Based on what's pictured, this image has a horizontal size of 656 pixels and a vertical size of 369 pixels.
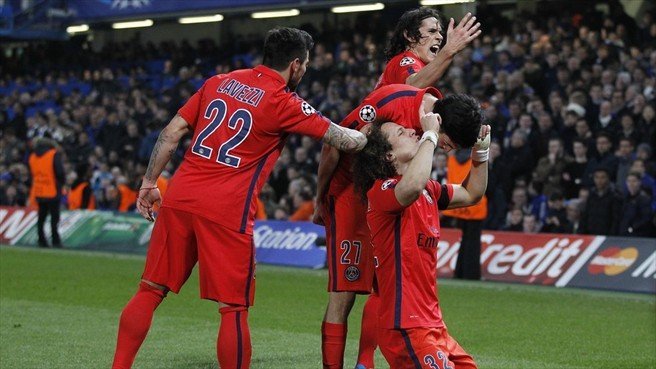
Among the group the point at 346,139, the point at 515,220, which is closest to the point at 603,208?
the point at 515,220

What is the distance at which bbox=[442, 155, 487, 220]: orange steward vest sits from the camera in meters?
16.0

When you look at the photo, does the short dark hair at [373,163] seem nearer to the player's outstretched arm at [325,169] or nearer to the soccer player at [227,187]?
the soccer player at [227,187]

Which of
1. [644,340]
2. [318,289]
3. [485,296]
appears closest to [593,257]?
[485,296]

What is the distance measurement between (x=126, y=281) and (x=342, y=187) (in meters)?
8.32

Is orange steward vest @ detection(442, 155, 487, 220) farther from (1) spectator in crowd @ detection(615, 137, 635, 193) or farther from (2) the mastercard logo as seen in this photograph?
(1) spectator in crowd @ detection(615, 137, 635, 193)

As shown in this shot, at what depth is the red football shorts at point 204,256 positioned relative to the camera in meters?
6.67

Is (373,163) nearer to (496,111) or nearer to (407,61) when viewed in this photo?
(407,61)

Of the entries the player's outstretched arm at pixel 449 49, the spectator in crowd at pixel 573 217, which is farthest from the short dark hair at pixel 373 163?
the spectator in crowd at pixel 573 217

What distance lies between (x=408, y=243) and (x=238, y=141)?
4.58ft

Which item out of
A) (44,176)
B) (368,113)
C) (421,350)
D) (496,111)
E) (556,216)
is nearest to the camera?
(421,350)

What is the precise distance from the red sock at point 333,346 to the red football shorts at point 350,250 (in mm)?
251

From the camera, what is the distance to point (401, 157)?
6.15 m

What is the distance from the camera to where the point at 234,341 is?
21.8ft

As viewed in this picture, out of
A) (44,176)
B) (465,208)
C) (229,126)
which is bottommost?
(44,176)
